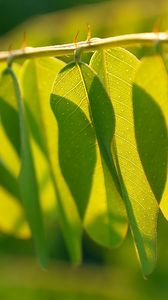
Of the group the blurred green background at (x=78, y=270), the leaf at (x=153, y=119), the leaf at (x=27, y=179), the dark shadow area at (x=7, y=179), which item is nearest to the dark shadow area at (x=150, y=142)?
the leaf at (x=153, y=119)

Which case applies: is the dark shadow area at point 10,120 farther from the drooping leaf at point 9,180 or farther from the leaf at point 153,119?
the leaf at point 153,119

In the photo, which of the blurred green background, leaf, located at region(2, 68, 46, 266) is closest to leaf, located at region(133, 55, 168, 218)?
leaf, located at region(2, 68, 46, 266)

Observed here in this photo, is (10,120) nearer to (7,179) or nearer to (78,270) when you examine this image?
(7,179)

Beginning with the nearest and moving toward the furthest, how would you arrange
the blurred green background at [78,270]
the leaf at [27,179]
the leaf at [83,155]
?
the leaf at [83,155], the leaf at [27,179], the blurred green background at [78,270]

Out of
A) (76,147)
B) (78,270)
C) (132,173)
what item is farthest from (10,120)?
(78,270)

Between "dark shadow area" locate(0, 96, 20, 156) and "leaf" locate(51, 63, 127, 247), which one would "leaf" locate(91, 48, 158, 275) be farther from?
"dark shadow area" locate(0, 96, 20, 156)

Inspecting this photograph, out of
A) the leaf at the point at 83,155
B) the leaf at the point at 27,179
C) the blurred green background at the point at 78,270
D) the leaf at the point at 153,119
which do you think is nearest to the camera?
the leaf at the point at 153,119

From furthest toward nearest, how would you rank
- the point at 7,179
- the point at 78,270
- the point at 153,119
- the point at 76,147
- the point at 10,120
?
1. the point at 78,270
2. the point at 7,179
3. the point at 10,120
4. the point at 76,147
5. the point at 153,119
